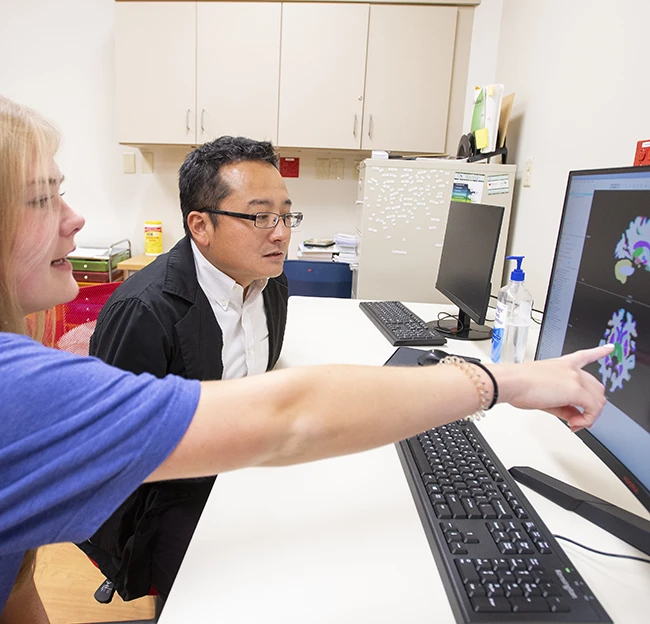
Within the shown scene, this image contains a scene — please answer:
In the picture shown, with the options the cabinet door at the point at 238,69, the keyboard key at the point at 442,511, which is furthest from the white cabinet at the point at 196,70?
the keyboard key at the point at 442,511

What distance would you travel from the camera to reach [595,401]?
0.66m

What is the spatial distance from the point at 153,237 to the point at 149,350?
2.42m

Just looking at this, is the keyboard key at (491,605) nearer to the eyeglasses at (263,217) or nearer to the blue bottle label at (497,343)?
the blue bottle label at (497,343)

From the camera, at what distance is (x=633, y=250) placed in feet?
2.31

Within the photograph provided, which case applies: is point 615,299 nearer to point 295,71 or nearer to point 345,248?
point 345,248

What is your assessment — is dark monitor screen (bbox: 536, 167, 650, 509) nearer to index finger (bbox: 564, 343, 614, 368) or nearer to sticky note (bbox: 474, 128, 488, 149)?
index finger (bbox: 564, 343, 614, 368)

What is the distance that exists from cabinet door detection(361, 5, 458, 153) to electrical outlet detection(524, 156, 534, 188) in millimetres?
807

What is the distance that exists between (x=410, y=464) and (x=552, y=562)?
26 centimetres

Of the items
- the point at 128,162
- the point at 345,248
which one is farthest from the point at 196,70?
the point at 345,248

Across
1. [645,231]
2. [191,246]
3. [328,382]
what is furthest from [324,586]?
[191,246]

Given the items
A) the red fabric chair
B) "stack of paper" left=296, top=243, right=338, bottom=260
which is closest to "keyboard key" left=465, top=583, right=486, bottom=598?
the red fabric chair

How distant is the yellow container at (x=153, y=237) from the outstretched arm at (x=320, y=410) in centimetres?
304

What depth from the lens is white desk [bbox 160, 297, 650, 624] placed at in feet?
1.87

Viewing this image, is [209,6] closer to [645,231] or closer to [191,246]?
[191,246]
